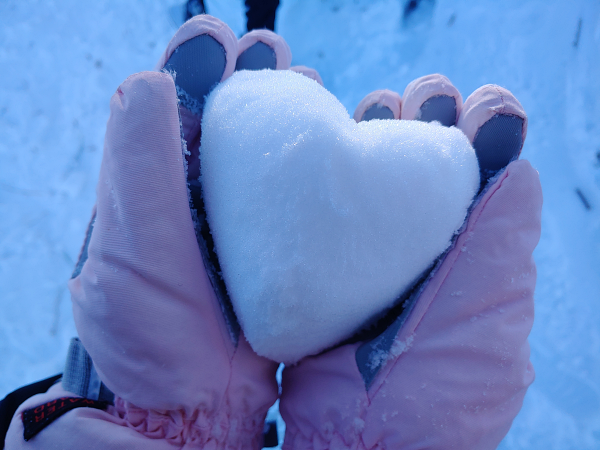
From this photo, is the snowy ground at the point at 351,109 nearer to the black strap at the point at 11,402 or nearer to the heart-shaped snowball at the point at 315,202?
the black strap at the point at 11,402

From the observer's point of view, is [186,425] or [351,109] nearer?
[186,425]

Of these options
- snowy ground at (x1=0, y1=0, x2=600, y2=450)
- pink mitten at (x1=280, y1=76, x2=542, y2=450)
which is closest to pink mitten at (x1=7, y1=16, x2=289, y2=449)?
pink mitten at (x1=280, y1=76, x2=542, y2=450)

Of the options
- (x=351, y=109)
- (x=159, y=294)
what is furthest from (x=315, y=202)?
(x=351, y=109)

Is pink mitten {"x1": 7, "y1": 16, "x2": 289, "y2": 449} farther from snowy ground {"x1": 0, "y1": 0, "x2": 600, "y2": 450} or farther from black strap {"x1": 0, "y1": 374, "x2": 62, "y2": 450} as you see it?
snowy ground {"x1": 0, "y1": 0, "x2": 600, "y2": 450}

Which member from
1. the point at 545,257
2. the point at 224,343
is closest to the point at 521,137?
the point at 224,343

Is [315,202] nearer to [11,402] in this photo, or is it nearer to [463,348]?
[463,348]

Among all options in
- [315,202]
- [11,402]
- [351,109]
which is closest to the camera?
[315,202]

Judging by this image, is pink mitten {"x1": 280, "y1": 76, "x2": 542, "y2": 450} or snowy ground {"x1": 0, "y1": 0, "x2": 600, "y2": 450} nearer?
pink mitten {"x1": 280, "y1": 76, "x2": 542, "y2": 450}
